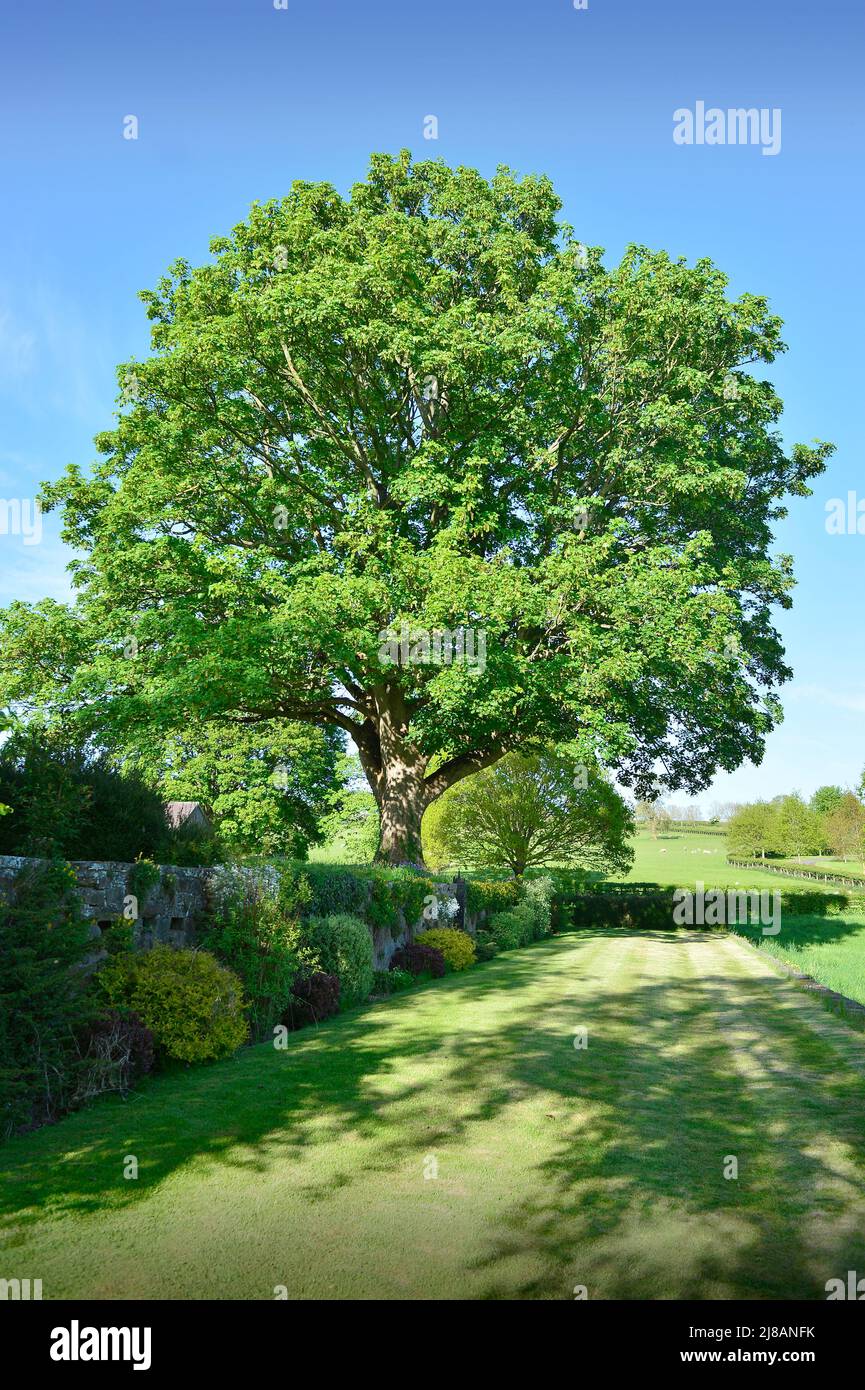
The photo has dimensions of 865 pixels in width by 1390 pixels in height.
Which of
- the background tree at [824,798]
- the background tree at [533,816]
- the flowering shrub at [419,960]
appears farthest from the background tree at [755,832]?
the flowering shrub at [419,960]

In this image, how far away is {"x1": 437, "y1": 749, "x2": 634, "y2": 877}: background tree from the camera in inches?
1480

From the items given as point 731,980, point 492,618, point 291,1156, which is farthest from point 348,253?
point 291,1156

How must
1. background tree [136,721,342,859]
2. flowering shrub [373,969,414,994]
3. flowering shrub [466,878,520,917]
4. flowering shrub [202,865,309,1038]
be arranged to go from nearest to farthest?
flowering shrub [202,865,309,1038] → flowering shrub [373,969,414,994] → flowering shrub [466,878,520,917] → background tree [136,721,342,859]

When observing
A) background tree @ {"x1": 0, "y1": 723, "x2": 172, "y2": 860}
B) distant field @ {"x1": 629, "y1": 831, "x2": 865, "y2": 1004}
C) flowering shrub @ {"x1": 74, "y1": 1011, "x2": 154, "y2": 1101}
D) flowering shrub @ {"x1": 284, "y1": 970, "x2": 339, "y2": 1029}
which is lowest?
distant field @ {"x1": 629, "y1": 831, "x2": 865, "y2": 1004}

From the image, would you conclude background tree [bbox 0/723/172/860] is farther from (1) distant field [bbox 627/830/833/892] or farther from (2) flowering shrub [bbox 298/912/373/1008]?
(1) distant field [bbox 627/830/833/892]

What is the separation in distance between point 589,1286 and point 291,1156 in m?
3.11

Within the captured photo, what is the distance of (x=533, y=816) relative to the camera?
37750mm

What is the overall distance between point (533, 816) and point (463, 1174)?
31195mm

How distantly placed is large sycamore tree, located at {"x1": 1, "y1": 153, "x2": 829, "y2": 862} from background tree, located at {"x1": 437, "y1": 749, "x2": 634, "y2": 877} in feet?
36.6

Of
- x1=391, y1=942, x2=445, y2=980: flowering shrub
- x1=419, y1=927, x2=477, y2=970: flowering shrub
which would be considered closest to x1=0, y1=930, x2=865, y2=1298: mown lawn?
x1=391, y1=942, x2=445, y2=980: flowering shrub

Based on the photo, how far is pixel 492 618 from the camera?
786 inches

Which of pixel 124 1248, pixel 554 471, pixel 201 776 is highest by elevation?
pixel 554 471
